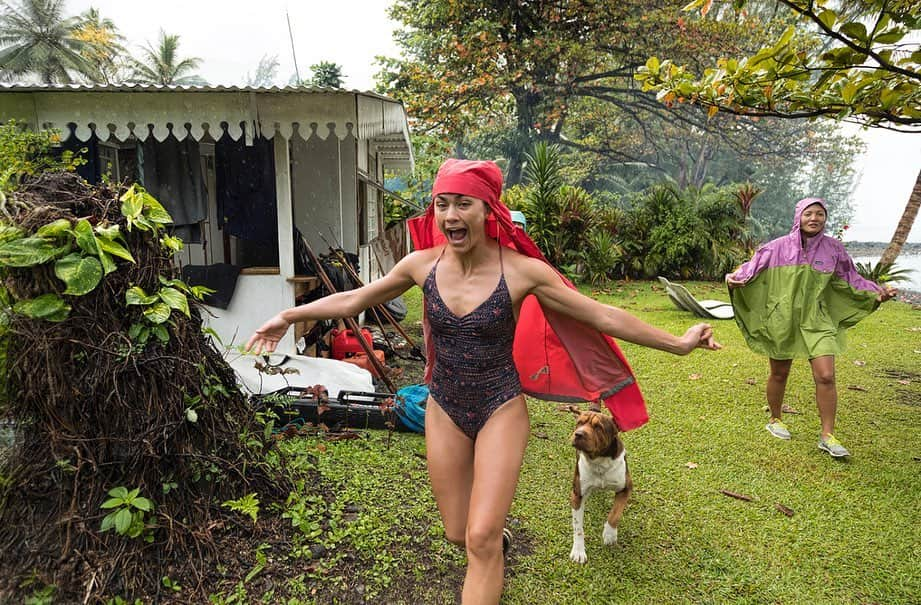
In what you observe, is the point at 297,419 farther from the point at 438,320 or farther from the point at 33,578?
the point at 438,320

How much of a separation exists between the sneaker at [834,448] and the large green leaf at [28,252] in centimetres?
567

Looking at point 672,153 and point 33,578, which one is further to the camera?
point 672,153

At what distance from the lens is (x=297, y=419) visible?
496 cm

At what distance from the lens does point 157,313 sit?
281 centimetres

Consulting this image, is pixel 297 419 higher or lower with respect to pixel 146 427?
lower

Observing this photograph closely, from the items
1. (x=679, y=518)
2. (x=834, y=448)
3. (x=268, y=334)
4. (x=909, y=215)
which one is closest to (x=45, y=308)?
(x=268, y=334)

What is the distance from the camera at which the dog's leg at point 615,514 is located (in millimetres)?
3457

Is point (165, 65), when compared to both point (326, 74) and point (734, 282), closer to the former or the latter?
point (326, 74)

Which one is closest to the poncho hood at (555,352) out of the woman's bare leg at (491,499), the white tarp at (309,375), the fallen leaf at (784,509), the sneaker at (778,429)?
the woman's bare leg at (491,499)

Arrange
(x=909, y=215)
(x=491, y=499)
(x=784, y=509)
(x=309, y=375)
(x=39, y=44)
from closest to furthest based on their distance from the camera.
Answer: (x=491, y=499)
(x=784, y=509)
(x=309, y=375)
(x=909, y=215)
(x=39, y=44)

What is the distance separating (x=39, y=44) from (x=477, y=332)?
44378 mm

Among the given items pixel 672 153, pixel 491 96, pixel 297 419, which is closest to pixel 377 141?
pixel 297 419

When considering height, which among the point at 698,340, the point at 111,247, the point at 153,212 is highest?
the point at 153,212

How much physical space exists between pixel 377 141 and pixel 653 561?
10.1 meters
